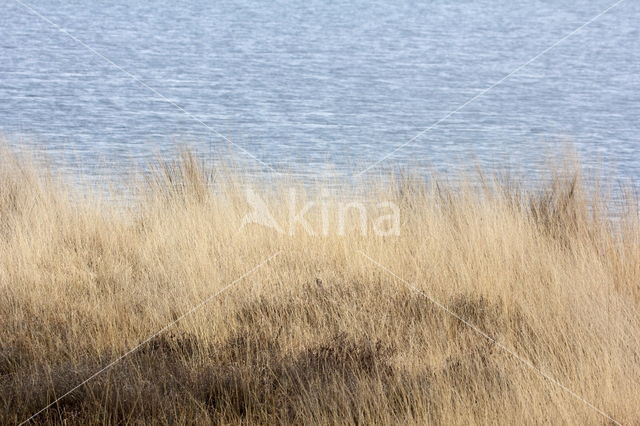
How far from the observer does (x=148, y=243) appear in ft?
17.1

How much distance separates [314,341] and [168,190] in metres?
2.89

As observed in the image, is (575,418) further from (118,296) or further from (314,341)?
(118,296)

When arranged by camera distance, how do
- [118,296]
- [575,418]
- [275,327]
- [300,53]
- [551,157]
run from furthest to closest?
[300,53], [551,157], [118,296], [275,327], [575,418]

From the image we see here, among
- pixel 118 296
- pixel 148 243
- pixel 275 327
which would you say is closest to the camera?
pixel 275 327

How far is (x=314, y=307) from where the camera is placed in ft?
13.9

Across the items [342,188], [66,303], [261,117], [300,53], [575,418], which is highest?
[300,53]

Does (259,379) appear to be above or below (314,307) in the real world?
below

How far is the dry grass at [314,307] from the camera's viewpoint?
127 inches

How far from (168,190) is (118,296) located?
6.80ft

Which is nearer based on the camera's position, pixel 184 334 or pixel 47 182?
pixel 184 334

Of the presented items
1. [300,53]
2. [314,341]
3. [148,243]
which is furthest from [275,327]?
[300,53]

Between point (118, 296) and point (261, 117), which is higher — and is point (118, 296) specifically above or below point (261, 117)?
below

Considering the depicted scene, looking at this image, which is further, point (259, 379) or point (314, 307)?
point (314, 307)

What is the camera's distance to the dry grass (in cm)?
321
